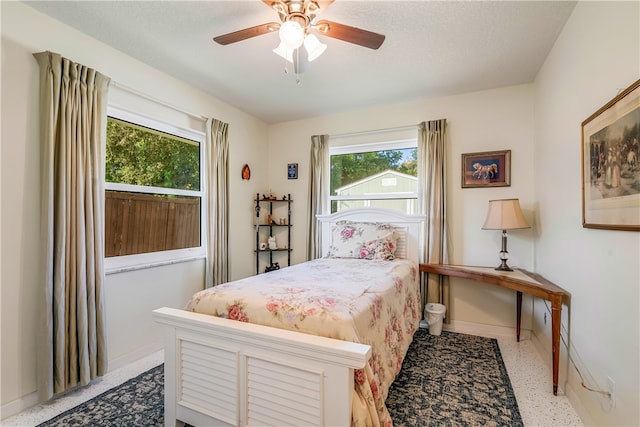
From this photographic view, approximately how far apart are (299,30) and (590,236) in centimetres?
194

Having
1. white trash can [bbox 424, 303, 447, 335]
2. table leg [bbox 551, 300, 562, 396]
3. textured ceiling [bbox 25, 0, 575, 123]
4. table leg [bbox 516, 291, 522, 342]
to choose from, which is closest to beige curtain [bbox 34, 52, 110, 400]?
textured ceiling [bbox 25, 0, 575, 123]

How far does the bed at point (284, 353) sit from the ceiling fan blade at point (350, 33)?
4.83 ft

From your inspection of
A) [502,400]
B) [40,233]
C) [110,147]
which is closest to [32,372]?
[40,233]

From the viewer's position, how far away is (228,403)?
1.54 metres

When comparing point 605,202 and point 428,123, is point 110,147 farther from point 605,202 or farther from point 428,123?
point 605,202

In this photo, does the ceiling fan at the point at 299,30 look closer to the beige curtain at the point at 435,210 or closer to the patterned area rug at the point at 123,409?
the beige curtain at the point at 435,210

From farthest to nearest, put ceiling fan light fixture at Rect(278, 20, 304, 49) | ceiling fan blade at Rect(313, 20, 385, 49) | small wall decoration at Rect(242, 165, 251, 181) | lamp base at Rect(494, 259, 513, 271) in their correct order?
small wall decoration at Rect(242, 165, 251, 181) → lamp base at Rect(494, 259, 513, 271) → ceiling fan blade at Rect(313, 20, 385, 49) → ceiling fan light fixture at Rect(278, 20, 304, 49)

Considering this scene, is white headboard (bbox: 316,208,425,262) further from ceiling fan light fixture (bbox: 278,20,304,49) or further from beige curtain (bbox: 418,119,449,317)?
ceiling fan light fixture (bbox: 278,20,304,49)

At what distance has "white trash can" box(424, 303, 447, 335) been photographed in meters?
3.01

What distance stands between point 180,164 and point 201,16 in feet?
Answer: 4.88

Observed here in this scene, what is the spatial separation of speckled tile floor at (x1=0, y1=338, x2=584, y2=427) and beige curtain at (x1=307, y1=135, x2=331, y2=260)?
1988mm

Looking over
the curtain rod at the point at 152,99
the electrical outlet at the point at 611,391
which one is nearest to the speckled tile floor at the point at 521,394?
the electrical outlet at the point at 611,391

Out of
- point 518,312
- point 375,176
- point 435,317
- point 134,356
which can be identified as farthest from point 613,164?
point 134,356

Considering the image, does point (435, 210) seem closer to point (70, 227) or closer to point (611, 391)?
point (611, 391)
